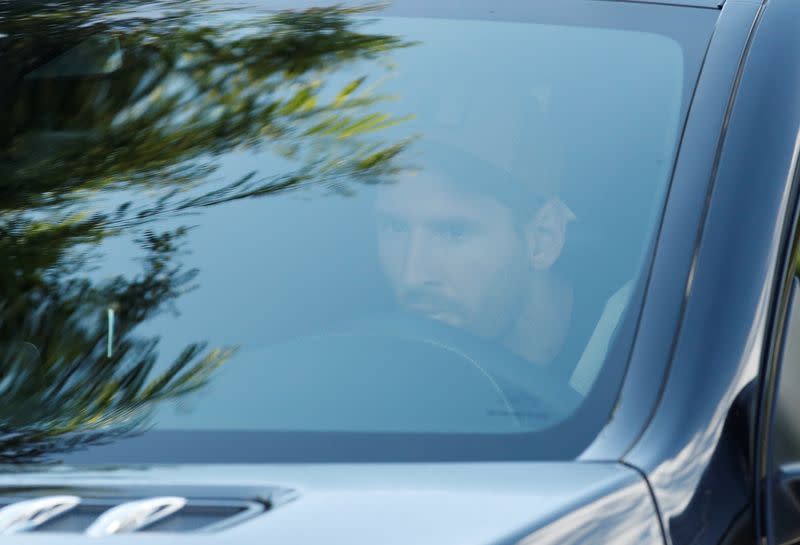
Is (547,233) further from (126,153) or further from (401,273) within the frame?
(126,153)

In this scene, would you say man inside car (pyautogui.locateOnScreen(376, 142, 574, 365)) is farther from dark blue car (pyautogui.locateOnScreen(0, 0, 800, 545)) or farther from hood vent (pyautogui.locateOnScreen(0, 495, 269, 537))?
hood vent (pyautogui.locateOnScreen(0, 495, 269, 537))

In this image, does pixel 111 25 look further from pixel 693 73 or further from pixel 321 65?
pixel 693 73

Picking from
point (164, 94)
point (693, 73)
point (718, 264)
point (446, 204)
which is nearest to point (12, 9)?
point (164, 94)

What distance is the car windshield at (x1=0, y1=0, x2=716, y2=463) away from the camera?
1.56 m

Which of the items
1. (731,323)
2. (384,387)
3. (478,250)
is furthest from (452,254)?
(731,323)

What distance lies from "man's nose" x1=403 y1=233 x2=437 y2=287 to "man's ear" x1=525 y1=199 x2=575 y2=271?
0.47ft

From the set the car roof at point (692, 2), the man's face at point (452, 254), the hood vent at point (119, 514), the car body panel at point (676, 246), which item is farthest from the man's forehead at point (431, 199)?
the hood vent at point (119, 514)

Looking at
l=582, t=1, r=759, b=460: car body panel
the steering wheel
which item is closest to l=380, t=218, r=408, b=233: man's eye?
the steering wheel

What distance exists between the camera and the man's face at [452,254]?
5.82ft

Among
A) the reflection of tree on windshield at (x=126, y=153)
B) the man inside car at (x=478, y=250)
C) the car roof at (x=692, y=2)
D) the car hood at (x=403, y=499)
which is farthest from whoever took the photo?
the car roof at (x=692, y=2)

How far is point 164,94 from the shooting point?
2.02 m

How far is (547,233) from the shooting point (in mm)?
1818

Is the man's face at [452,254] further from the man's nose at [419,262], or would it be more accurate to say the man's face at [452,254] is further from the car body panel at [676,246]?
the car body panel at [676,246]

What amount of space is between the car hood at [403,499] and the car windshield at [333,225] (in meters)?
0.08
